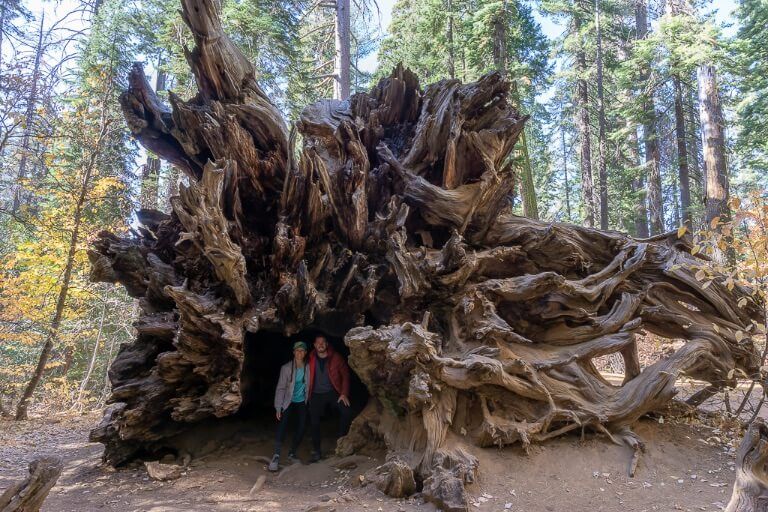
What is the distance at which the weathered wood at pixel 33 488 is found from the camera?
285cm

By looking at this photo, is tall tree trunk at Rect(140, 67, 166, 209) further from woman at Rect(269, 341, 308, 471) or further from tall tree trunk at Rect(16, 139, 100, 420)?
woman at Rect(269, 341, 308, 471)

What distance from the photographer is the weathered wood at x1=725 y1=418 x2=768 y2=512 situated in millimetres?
2480

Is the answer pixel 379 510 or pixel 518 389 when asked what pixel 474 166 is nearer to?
pixel 518 389

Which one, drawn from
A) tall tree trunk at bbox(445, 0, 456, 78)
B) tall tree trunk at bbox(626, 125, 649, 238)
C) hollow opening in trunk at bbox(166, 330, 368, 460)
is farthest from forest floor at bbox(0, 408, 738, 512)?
tall tree trunk at bbox(445, 0, 456, 78)

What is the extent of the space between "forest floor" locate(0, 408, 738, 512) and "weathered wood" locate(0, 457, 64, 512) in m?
1.90

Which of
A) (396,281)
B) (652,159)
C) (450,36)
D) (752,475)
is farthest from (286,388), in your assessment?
(652,159)

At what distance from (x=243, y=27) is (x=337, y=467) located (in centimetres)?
1319

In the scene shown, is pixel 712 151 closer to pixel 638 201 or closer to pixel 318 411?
pixel 638 201

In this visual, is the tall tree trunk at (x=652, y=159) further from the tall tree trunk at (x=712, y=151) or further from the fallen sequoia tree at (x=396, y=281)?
the fallen sequoia tree at (x=396, y=281)

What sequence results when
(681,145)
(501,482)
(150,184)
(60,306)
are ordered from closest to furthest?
(501,482) < (60,306) < (150,184) < (681,145)

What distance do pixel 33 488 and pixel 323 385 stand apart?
389 cm

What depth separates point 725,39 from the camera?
42.3ft

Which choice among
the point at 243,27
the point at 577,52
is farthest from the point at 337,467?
the point at 577,52

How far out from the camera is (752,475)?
259 cm
